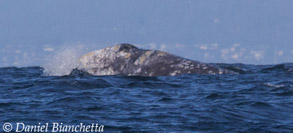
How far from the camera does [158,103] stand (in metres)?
12.0

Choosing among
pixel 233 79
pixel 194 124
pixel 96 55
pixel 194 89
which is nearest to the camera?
pixel 194 124

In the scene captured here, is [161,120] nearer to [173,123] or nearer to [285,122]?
[173,123]

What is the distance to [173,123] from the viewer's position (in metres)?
9.84

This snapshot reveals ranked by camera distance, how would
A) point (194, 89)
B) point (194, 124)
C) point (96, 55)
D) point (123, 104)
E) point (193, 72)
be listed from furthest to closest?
point (96, 55) < point (193, 72) < point (194, 89) < point (123, 104) < point (194, 124)

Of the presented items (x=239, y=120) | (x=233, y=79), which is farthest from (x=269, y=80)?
(x=239, y=120)

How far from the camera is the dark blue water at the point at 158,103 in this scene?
9922 millimetres

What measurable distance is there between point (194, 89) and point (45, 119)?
5419mm
